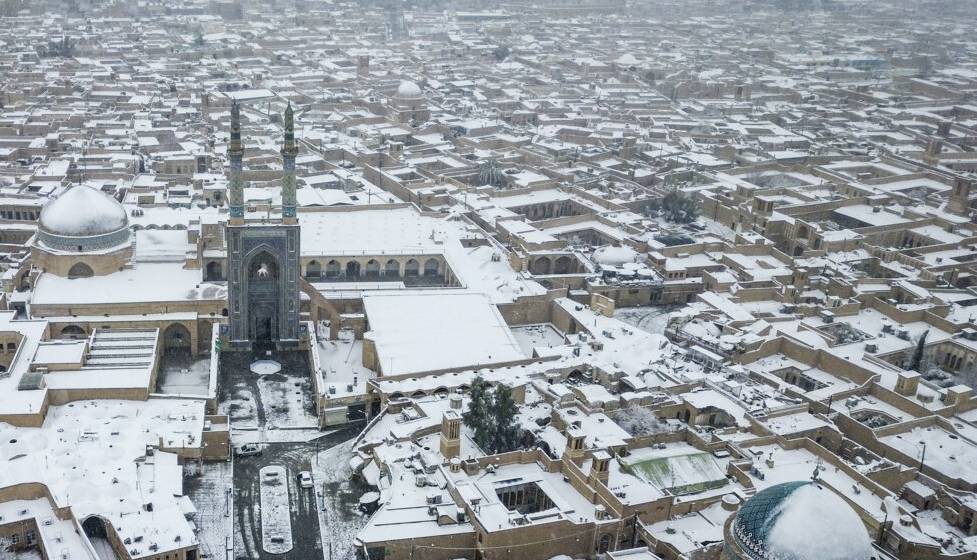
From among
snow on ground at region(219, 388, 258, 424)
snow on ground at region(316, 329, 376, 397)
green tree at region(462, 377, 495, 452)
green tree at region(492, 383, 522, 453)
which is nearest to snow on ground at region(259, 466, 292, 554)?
snow on ground at region(219, 388, 258, 424)

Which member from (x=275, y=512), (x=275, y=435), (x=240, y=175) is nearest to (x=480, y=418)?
(x=275, y=512)

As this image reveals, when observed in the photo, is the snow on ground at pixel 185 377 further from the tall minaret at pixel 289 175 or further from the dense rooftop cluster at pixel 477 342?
the tall minaret at pixel 289 175

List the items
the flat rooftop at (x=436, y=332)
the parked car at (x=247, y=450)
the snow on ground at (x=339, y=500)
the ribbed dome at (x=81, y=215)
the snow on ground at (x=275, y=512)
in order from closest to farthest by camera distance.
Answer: the snow on ground at (x=275, y=512) < the snow on ground at (x=339, y=500) < the parked car at (x=247, y=450) < the flat rooftop at (x=436, y=332) < the ribbed dome at (x=81, y=215)

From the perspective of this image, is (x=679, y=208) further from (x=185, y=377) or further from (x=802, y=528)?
(x=802, y=528)

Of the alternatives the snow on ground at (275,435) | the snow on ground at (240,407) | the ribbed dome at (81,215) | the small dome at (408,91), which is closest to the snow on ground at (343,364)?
the snow on ground at (275,435)

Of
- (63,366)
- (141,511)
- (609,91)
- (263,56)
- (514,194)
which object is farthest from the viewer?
(263,56)

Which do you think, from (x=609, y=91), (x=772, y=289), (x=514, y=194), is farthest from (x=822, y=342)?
(x=609, y=91)

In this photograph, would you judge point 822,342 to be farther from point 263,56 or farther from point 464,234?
point 263,56
